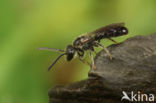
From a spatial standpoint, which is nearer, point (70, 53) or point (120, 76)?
point (120, 76)

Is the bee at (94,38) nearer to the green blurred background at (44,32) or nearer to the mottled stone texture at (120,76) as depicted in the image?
the green blurred background at (44,32)

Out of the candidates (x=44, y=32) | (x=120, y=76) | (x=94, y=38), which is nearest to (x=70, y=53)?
(x=94, y=38)

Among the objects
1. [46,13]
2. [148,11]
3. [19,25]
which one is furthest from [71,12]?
[148,11]

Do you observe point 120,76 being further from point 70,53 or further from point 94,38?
point 94,38

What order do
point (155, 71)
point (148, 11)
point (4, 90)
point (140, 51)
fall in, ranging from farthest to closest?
point (148, 11)
point (4, 90)
point (140, 51)
point (155, 71)

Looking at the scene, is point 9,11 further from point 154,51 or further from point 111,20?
point 154,51
